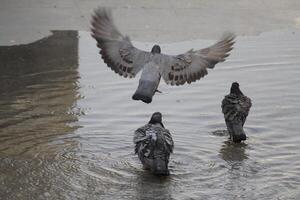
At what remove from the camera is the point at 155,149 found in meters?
7.79

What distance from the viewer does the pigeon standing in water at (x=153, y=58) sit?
28.3 ft

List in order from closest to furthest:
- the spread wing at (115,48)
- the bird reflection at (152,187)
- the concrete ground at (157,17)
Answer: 1. the bird reflection at (152,187)
2. the spread wing at (115,48)
3. the concrete ground at (157,17)

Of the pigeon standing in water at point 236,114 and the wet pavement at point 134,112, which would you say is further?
the pigeon standing in water at point 236,114

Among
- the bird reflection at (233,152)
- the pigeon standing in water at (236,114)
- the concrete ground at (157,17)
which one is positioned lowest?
the bird reflection at (233,152)

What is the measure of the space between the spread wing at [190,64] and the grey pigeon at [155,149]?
85 centimetres

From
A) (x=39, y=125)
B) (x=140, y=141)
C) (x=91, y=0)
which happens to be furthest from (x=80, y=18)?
(x=140, y=141)

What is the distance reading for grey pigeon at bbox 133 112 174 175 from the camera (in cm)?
779

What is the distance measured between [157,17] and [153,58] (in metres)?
7.18

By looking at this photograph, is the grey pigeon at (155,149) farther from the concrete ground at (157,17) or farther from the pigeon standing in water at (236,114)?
the concrete ground at (157,17)

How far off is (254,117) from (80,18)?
6.52 metres

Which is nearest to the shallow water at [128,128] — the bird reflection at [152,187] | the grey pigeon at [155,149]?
the bird reflection at [152,187]

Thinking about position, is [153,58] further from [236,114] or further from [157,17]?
[157,17]

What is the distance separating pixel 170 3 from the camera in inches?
669

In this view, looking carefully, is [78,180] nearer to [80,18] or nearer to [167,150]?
[167,150]
